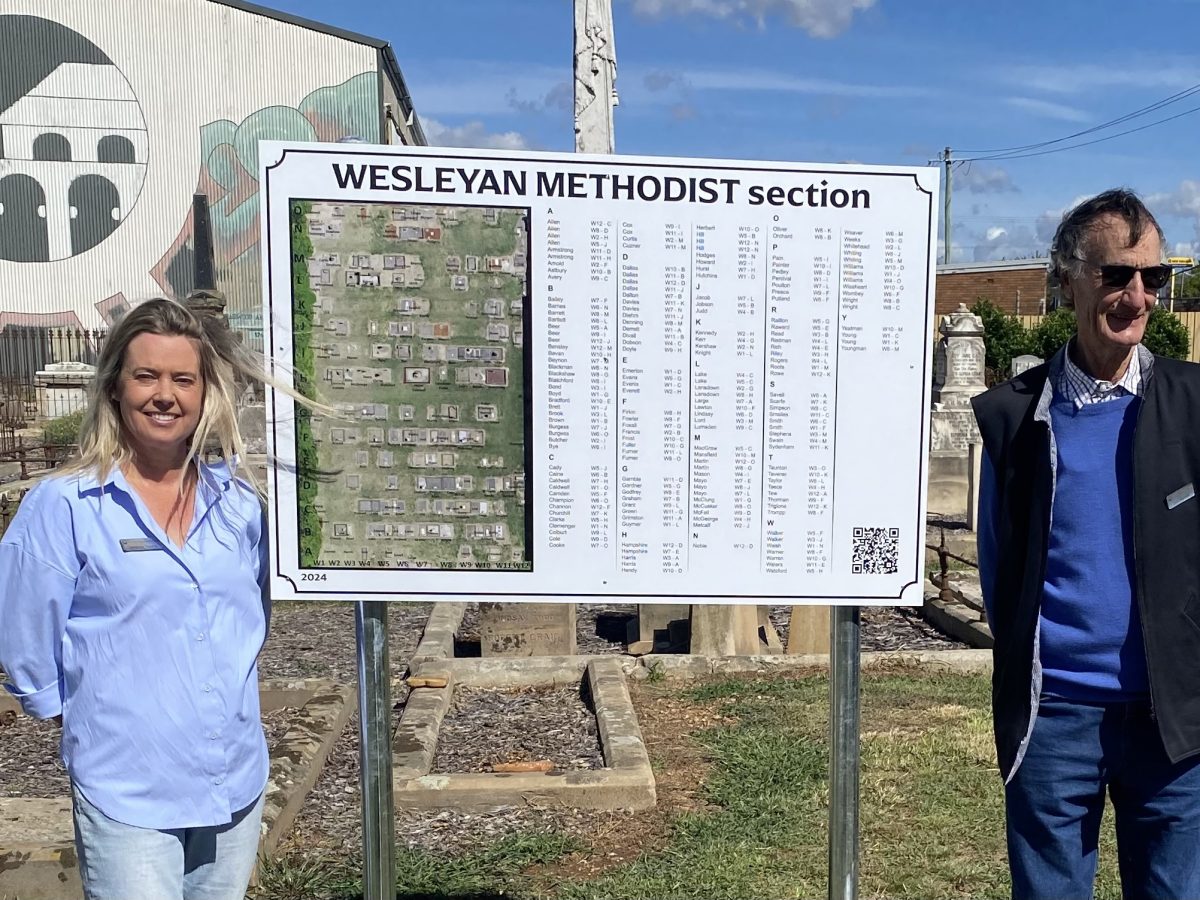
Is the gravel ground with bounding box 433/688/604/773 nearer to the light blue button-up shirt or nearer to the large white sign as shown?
the large white sign

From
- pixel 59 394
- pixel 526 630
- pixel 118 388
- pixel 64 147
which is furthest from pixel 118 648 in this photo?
pixel 64 147

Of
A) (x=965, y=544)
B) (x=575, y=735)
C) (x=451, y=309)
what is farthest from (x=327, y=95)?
(x=451, y=309)

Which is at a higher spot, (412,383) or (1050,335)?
(1050,335)

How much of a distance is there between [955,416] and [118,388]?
1384 centimetres

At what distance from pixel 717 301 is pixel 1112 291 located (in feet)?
2.90

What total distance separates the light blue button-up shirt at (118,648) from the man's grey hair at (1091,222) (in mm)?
2040

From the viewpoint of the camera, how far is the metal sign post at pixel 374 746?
276cm

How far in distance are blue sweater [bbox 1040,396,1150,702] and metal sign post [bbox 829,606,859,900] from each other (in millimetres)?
516

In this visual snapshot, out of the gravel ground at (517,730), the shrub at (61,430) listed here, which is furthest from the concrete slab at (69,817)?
the shrub at (61,430)

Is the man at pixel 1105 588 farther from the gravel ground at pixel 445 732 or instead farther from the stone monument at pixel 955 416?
the stone monument at pixel 955 416

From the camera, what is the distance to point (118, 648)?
2.15m

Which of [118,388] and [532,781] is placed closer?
[118,388]

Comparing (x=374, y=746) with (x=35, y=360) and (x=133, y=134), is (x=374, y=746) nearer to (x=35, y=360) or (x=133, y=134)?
(x=35, y=360)

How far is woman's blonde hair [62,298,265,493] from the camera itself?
225 centimetres
